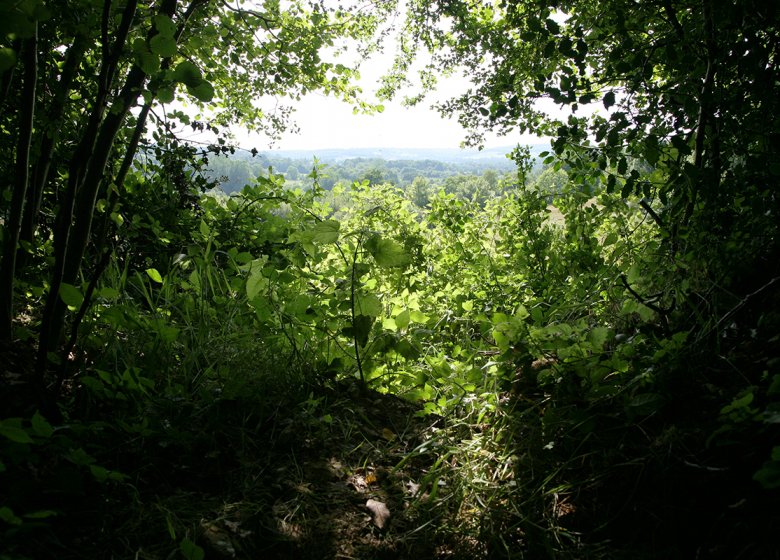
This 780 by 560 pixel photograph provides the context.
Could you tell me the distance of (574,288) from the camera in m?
2.84

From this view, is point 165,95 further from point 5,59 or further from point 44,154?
point 44,154

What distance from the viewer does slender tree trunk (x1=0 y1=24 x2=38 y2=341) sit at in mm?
1724

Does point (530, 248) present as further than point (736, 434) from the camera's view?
Yes

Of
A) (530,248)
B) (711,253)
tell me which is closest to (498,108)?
(711,253)

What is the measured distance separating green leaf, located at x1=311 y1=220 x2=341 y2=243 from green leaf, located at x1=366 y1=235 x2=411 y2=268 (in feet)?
0.48

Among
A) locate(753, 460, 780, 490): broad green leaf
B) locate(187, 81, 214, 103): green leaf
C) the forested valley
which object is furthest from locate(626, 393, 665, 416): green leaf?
locate(187, 81, 214, 103): green leaf

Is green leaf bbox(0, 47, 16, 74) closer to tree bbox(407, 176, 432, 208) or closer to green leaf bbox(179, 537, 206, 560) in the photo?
green leaf bbox(179, 537, 206, 560)

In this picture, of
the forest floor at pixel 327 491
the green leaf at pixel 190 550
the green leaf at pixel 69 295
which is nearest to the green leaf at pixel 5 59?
the green leaf at pixel 69 295

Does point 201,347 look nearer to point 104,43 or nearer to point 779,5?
point 104,43

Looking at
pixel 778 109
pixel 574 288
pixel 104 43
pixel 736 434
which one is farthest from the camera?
pixel 574 288

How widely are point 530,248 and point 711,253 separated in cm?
231

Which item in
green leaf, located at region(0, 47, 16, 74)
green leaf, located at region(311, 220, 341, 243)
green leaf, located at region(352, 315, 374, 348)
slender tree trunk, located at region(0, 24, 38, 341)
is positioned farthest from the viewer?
green leaf, located at region(352, 315, 374, 348)

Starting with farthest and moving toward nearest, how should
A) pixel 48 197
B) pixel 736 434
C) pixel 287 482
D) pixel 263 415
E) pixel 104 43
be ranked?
pixel 48 197 < pixel 263 415 < pixel 287 482 < pixel 104 43 < pixel 736 434

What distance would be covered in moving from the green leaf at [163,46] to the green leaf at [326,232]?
2.92 ft
